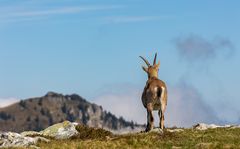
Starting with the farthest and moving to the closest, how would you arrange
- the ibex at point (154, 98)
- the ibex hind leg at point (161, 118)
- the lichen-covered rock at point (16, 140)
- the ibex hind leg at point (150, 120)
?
the ibex hind leg at point (161, 118) → the ibex hind leg at point (150, 120) → the ibex at point (154, 98) → the lichen-covered rock at point (16, 140)

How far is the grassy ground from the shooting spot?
1226 inches

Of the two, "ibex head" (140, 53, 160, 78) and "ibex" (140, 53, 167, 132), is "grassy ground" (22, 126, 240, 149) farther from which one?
"ibex head" (140, 53, 160, 78)

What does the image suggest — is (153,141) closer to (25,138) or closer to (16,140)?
(25,138)

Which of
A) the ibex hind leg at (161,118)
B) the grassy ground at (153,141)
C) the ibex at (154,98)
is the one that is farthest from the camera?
the ibex hind leg at (161,118)

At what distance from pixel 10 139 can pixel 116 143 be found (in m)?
7.26

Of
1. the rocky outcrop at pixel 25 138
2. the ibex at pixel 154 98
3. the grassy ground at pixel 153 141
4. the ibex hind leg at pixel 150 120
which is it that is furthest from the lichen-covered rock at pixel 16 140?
the ibex at pixel 154 98

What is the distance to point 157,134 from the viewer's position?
3481cm

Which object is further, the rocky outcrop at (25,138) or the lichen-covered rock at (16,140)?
the rocky outcrop at (25,138)

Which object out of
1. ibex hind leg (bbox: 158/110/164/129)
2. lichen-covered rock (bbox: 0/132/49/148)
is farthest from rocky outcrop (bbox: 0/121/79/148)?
ibex hind leg (bbox: 158/110/164/129)

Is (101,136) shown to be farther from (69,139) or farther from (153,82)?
(153,82)

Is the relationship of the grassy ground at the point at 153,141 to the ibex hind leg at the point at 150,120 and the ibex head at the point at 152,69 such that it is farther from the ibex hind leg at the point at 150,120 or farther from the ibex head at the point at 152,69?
the ibex head at the point at 152,69

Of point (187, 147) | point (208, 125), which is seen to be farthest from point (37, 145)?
point (208, 125)

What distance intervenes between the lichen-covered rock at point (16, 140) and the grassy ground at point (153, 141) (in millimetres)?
706

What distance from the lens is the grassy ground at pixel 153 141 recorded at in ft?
102
